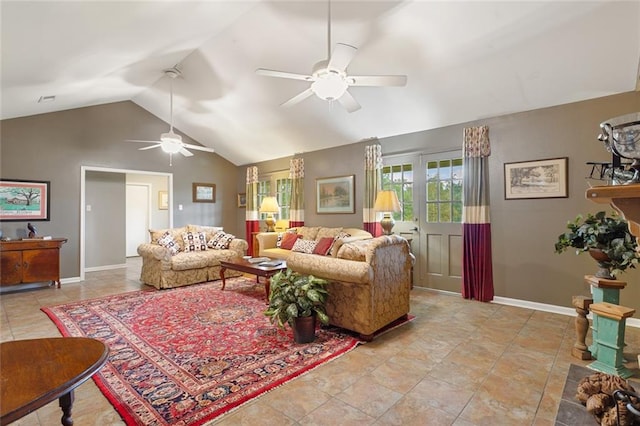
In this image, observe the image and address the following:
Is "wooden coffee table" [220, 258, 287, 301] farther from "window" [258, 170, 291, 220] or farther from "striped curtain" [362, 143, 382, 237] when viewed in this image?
"window" [258, 170, 291, 220]

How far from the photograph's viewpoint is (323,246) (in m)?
5.10

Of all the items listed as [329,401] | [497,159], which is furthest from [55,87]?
[497,159]

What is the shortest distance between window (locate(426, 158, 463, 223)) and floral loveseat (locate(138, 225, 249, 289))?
10.9ft

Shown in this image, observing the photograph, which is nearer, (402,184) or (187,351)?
(187,351)

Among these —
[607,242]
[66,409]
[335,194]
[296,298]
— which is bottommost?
[66,409]

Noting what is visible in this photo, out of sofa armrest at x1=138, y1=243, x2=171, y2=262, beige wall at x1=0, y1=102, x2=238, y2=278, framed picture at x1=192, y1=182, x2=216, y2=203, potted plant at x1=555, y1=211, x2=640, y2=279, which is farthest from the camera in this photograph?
framed picture at x1=192, y1=182, x2=216, y2=203

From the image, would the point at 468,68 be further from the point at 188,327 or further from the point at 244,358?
the point at 188,327

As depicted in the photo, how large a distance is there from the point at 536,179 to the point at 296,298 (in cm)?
328

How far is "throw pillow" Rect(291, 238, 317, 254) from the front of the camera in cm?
538

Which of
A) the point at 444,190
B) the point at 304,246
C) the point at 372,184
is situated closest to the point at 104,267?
the point at 304,246

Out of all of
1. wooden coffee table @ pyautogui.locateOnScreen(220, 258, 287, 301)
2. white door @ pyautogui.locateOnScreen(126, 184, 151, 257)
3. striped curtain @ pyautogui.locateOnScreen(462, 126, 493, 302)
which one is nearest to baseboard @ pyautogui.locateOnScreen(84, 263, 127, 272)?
white door @ pyautogui.locateOnScreen(126, 184, 151, 257)

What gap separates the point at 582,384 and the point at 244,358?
7.53 feet

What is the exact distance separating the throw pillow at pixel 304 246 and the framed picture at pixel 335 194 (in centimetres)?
90

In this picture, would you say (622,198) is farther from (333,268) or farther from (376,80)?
(333,268)
